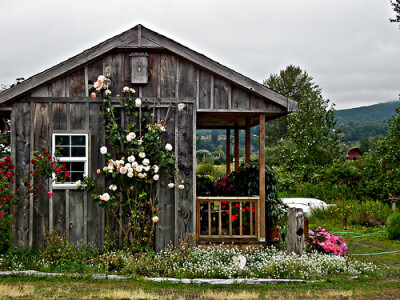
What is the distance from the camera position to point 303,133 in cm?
2516

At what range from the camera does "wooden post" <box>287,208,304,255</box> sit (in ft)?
32.4

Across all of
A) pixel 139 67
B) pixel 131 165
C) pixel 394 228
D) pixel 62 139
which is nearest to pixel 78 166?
pixel 62 139

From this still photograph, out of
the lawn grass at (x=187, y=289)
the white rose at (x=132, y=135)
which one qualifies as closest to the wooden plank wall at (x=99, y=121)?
the white rose at (x=132, y=135)

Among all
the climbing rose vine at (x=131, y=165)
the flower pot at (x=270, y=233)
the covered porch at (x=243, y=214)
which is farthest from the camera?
the flower pot at (x=270, y=233)

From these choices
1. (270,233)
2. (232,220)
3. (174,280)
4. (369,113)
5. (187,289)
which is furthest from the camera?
(369,113)

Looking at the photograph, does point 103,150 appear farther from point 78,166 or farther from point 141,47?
point 141,47

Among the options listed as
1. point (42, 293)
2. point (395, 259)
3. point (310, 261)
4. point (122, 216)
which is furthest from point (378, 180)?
point (42, 293)

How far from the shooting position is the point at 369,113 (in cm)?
18325

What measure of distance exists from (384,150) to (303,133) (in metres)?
7.02

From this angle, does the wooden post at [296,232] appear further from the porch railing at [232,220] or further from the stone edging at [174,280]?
the stone edging at [174,280]

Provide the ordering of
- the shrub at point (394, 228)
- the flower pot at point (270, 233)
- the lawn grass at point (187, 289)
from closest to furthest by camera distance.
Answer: the lawn grass at point (187, 289) < the flower pot at point (270, 233) < the shrub at point (394, 228)

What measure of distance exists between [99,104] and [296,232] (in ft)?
15.5

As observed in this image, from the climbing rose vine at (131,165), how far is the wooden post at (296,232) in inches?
92.6

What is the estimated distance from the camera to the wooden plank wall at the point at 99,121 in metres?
9.91
